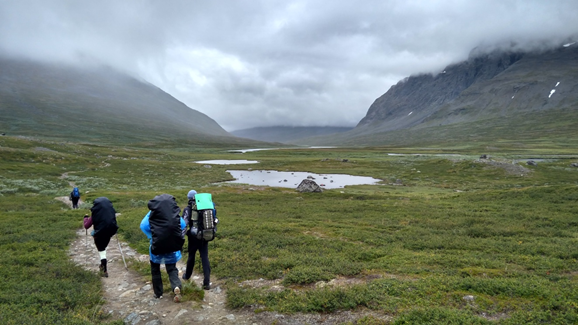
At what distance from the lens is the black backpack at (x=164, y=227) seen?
10062 mm

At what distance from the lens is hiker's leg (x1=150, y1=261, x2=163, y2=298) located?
34.6 feet

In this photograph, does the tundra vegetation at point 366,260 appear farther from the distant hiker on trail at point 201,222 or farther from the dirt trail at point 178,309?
the distant hiker on trail at point 201,222

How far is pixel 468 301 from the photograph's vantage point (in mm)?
9602

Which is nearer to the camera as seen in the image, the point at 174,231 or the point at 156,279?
the point at 174,231

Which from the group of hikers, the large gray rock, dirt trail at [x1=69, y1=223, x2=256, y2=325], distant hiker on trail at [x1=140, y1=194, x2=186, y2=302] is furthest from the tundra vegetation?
the large gray rock

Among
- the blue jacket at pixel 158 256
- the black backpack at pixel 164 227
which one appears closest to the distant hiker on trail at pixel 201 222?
the blue jacket at pixel 158 256

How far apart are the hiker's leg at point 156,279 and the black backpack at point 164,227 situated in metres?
0.66

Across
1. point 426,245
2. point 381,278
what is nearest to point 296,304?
point 381,278

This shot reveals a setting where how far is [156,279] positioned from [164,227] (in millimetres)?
2071

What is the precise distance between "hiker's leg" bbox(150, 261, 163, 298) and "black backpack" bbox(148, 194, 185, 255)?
66cm

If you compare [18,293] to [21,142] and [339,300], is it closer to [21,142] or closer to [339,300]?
[339,300]

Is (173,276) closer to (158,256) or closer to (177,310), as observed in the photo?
(158,256)

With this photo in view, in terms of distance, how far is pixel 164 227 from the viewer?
10.1 meters

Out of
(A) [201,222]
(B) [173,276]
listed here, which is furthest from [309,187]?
(B) [173,276]
